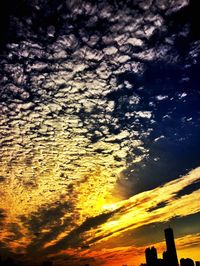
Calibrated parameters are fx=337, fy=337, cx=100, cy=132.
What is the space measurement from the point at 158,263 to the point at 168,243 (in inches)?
606

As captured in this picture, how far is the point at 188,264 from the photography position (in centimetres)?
19338

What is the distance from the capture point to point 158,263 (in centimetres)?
19562

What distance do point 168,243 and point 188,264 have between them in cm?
1831

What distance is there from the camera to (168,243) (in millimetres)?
189875

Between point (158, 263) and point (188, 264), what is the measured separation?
1698 centimetres
